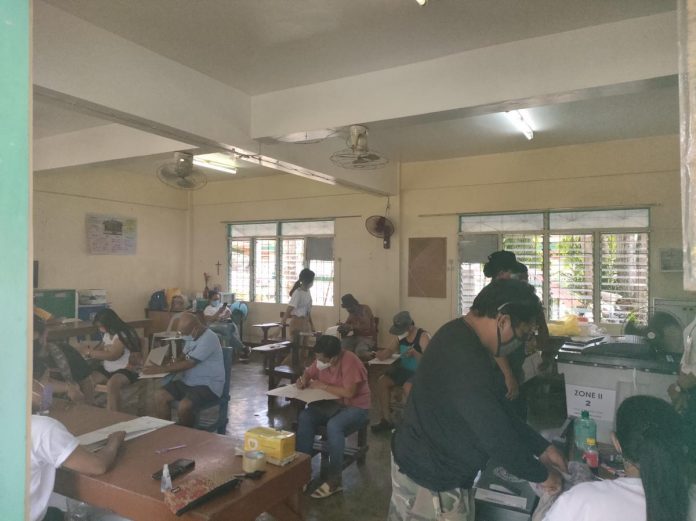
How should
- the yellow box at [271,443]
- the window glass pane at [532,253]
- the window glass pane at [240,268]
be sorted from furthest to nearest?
the window glass pane at [240,268] < the window glass pane at [532,253] < the yellow box at [271,443]

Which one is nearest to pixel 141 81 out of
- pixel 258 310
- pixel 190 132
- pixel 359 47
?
pixel 190 132

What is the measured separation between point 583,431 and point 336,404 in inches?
74.7

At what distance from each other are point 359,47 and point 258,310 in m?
6.57

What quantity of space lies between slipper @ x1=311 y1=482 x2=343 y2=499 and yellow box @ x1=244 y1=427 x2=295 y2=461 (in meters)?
1.29

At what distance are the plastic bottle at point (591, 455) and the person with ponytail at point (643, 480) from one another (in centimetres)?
54

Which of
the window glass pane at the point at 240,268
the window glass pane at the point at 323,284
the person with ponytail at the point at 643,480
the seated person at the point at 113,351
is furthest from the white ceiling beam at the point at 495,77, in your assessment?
the window glass pane at the point at 240,268

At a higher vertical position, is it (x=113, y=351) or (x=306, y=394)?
(x=113, y=351)

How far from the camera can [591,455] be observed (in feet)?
6.71

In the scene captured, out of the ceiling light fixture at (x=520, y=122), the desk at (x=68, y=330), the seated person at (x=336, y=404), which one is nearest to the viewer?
the seated person at (x=336, y=404)

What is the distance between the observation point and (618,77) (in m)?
2.85

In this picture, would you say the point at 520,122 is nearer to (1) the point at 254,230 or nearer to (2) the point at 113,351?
(2) the point at 113,351

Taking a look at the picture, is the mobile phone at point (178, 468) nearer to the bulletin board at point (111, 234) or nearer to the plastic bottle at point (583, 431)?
the plastic bottle at point (583, 431)

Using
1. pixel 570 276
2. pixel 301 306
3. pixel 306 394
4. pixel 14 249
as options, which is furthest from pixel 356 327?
pixel 14 249

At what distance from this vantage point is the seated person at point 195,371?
390 cm
